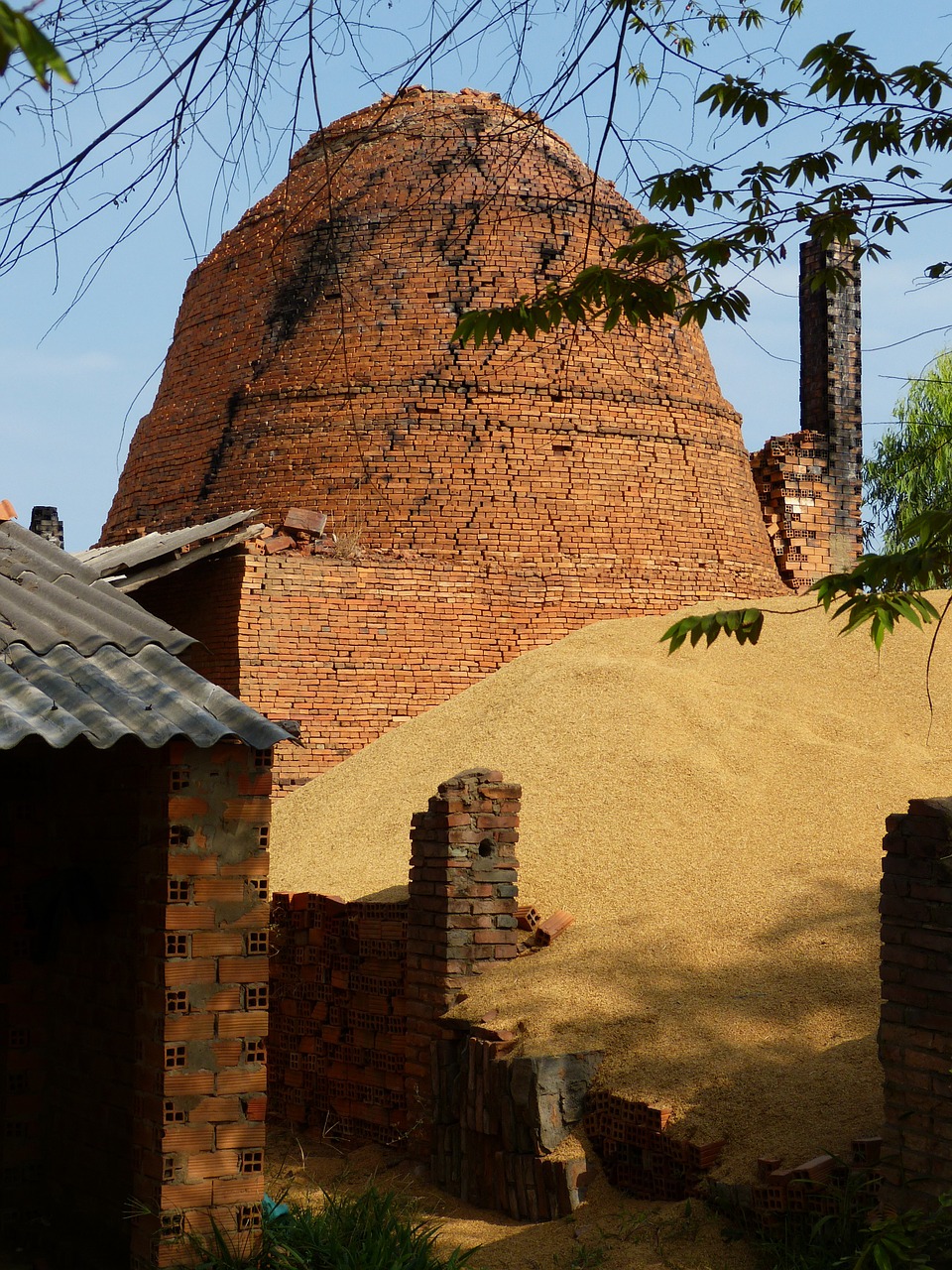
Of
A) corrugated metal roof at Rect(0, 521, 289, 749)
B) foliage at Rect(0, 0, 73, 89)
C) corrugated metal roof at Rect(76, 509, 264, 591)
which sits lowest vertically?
corrugated metal roof at Rect(0, 521, 289, 749)

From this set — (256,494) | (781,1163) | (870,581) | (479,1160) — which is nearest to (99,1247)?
(479,1160)

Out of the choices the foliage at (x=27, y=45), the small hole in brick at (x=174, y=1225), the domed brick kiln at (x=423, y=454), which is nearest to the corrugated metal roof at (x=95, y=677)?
the small hole in brick at (x=174, y=1225)

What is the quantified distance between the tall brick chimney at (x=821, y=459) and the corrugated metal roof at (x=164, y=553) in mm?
7616

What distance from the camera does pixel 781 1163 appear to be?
5301mm

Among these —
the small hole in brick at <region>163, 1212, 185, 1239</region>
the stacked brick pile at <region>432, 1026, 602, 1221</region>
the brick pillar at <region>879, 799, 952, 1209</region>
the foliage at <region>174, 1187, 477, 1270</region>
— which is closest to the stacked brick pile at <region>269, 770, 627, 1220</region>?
the stacked brick pile at <region>432, 1026, 602, 1221</region>

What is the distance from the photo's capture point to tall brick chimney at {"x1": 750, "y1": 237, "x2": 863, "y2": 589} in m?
17.5

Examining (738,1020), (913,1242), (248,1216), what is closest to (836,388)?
(738,1020)

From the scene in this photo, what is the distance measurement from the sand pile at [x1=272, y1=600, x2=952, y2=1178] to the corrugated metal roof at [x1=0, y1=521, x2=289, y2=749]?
2.98 metres

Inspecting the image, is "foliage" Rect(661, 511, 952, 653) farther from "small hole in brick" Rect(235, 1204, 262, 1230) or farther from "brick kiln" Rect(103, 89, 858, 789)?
"brick kiln" Rect(103, 89, 858, 789)

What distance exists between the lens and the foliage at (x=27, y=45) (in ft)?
5.29

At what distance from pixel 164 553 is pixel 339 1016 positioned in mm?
5119

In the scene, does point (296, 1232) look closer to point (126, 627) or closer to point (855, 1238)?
point (855, 1238)

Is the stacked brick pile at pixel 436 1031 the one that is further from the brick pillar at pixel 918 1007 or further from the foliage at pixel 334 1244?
the brick pillar at pixel 918 1007

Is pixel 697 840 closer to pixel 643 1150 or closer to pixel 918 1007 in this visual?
pixel 643 1150
